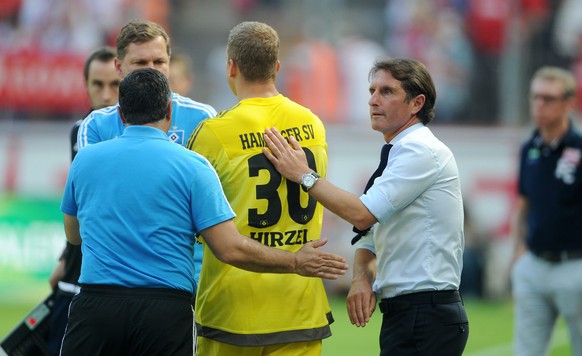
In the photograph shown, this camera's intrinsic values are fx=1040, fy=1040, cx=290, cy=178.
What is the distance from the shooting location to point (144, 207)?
202 inches

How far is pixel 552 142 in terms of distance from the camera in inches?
360

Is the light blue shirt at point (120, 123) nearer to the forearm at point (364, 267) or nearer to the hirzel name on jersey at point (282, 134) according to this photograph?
the hirzel name on jersey at point (282, 134)

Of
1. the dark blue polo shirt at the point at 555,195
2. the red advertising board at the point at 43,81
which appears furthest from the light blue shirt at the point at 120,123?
the red advertising board at the point at 43,81

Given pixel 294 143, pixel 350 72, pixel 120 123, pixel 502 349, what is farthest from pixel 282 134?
pixel 350 72

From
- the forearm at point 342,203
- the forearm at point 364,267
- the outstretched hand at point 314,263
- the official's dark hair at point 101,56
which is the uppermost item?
the official's dark hair at point 101,56

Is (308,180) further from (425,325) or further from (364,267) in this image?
(425,325)

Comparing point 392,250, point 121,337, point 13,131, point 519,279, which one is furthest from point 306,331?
point 13,131

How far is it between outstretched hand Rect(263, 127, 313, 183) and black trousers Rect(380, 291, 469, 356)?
2.85 ft

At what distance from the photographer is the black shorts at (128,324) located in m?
5.07

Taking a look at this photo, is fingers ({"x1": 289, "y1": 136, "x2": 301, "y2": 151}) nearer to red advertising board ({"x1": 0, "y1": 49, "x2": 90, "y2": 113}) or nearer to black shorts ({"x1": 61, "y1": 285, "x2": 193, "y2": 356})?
black shorts ({"x1": 61, "y1": 285, "x2": 193, "y2": 356})

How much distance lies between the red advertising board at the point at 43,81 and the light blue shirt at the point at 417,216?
12.9 m

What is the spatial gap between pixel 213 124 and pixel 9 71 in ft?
43.0

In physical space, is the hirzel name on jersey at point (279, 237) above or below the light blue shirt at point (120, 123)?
below

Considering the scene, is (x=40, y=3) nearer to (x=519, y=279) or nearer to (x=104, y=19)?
(x=104, y=19)
